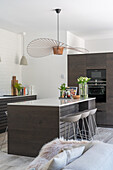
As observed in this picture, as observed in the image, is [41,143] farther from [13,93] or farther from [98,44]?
[98,44]

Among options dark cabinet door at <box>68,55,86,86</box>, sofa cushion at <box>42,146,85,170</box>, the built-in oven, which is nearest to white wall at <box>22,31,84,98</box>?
dark cabinet door at <box>68,55,86,86</box>

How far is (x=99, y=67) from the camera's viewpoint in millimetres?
7520

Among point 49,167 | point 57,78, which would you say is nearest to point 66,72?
point 57,78

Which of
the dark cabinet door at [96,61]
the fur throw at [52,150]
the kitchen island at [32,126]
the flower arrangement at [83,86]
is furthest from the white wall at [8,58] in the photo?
the fur throw at [52,150]

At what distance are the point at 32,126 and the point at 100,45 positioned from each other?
484 centimetres

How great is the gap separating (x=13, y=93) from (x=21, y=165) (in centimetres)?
374

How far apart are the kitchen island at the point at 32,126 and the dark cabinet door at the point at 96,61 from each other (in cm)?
326

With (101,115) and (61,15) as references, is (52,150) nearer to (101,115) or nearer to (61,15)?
(61,15)

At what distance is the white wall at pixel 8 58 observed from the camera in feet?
23.7

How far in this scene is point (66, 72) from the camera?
764 centimetres

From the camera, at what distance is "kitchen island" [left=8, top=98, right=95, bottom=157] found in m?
4.35

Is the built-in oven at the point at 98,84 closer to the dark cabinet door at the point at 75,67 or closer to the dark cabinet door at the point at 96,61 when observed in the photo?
the dark cabinet door at the point at 96,61

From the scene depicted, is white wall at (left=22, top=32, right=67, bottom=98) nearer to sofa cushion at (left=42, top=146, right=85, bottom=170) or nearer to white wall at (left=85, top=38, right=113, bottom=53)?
white wall at (left=85, top=38, right=113, bottom=53)

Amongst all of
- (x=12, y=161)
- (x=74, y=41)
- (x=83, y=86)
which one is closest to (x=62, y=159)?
(x=12, y=161)
